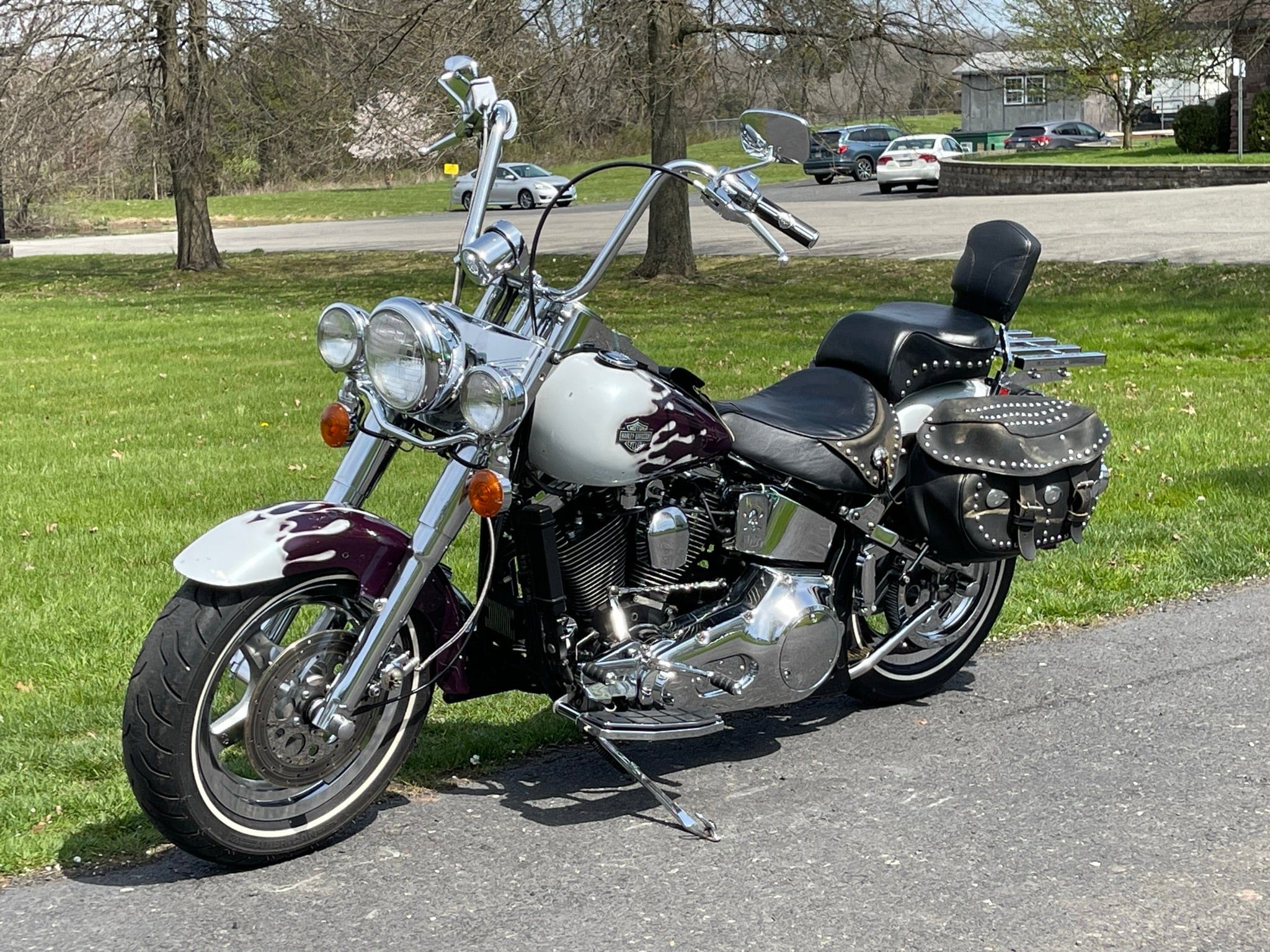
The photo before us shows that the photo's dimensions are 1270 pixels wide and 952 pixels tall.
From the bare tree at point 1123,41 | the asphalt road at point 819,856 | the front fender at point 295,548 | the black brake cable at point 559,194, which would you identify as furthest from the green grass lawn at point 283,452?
the bare tree at point 1123,41

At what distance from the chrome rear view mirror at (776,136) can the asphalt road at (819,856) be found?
1652 millimetres

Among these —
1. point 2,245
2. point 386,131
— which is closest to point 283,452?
point 386,131

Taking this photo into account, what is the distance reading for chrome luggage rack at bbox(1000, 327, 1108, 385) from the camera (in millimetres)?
4781

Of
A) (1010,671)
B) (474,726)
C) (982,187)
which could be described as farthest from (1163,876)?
(982,187)

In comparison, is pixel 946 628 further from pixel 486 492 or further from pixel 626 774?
pixel 486 492

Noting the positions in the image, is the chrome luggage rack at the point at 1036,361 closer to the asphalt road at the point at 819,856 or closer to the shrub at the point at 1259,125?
the asphalt road at the point at 819,856

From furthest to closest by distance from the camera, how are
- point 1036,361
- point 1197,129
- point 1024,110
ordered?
point 1024,110
point 1197,129
point 1036,361

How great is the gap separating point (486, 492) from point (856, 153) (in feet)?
147

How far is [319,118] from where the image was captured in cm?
2109

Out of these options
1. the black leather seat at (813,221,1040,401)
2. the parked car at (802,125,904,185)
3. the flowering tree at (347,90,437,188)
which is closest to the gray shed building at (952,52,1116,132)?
the parked car at (802,125,904,185)

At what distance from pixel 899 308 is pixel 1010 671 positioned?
1307 mm

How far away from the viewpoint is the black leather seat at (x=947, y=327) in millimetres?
4473

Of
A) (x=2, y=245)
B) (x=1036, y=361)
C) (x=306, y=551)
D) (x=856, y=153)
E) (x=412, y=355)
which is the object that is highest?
(x=856, y=153)

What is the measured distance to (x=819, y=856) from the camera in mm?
3664
